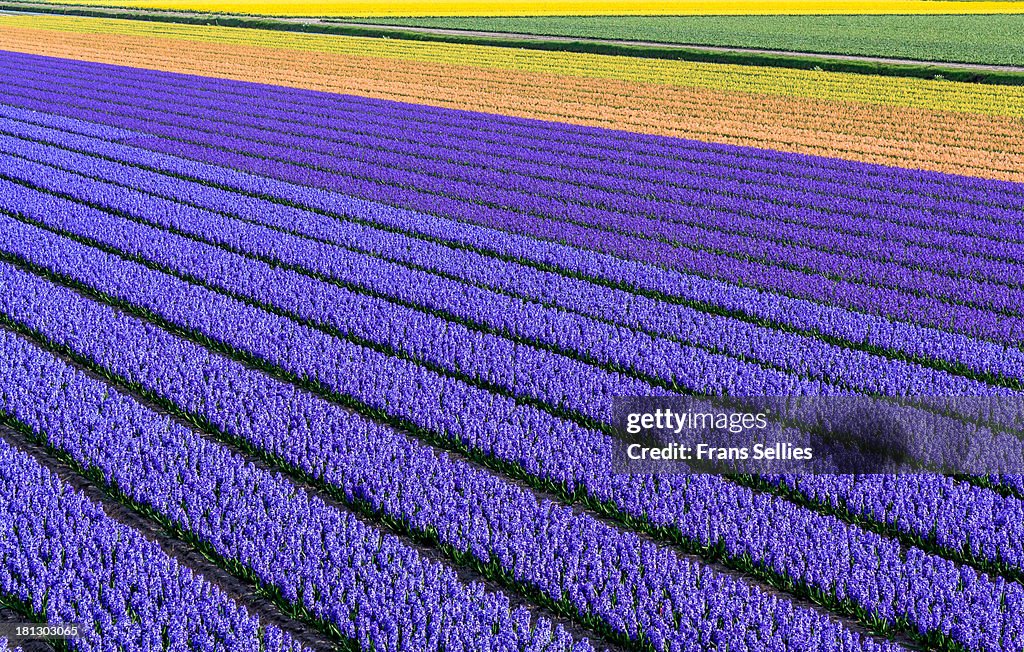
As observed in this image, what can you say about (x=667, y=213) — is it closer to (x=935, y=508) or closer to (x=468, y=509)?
(x=935, y=508)

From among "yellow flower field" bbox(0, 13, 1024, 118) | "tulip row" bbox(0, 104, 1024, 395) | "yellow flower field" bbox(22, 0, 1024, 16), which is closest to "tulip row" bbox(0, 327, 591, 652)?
"tulip row" bbox(0, 104, 1024, 395)

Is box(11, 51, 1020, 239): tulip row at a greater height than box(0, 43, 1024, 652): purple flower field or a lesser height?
greater

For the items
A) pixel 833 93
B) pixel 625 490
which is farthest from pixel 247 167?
pixel 833 93

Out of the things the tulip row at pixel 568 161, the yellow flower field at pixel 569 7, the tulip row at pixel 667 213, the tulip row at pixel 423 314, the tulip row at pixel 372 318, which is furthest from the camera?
the yellow flower field at pixel 569 7

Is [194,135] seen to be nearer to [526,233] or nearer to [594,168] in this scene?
[594,168]

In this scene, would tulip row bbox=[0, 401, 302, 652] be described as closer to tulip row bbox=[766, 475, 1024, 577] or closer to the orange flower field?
tulip row bbox=[766, 475, 1024, 577]

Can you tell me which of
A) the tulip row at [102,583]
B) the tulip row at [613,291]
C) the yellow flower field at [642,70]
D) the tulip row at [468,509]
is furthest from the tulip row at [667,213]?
the yellow flower field at [642,70]

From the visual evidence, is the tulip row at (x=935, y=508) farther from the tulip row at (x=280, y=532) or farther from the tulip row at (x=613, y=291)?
the tulip row at (x=280, y=532)
